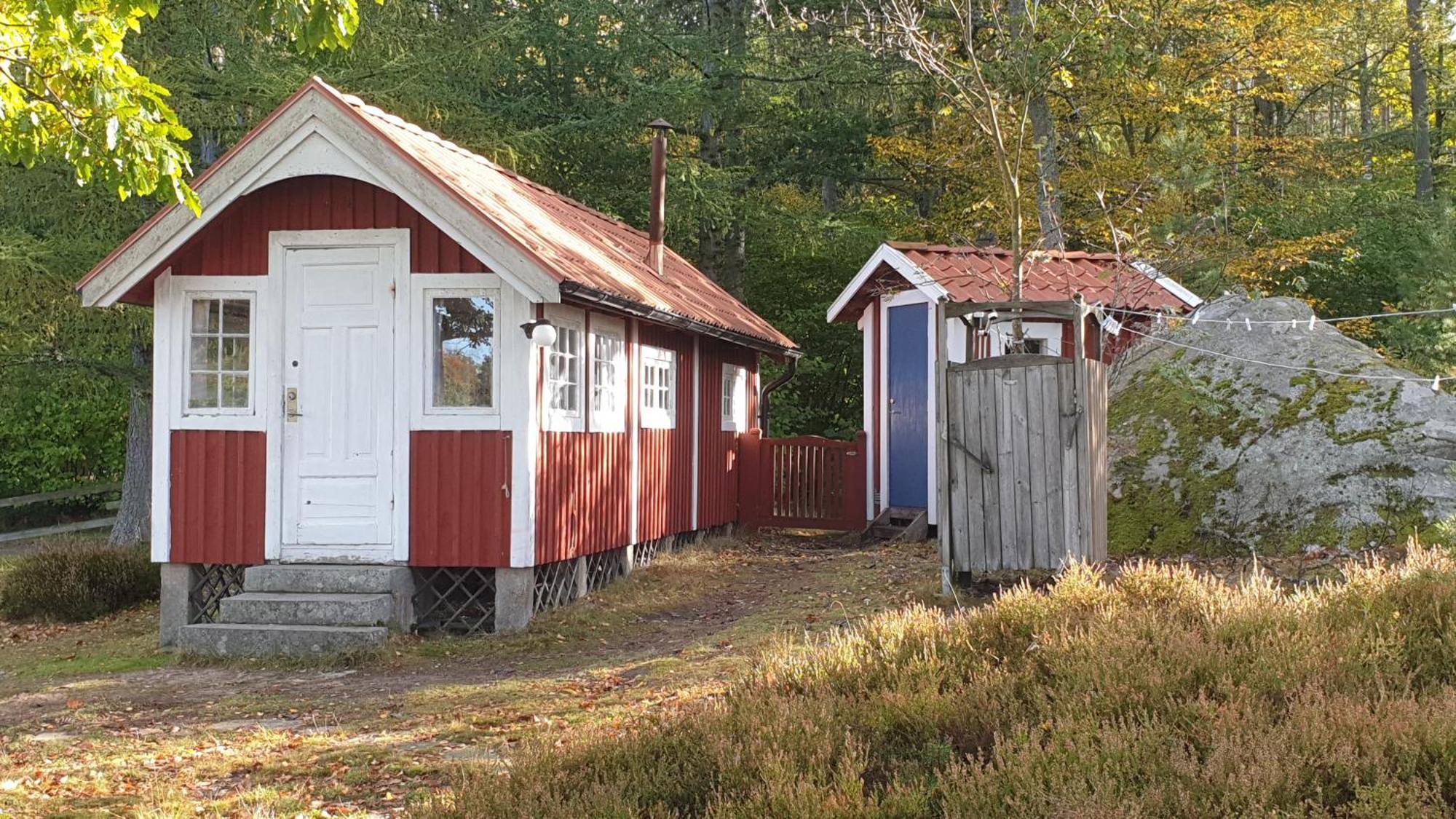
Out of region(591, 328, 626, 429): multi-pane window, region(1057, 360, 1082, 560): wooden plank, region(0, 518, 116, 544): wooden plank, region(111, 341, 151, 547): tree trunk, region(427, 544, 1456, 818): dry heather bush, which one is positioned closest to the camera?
region(427, 544, 1456, 818): dry heather bush

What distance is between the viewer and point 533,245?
367 inches

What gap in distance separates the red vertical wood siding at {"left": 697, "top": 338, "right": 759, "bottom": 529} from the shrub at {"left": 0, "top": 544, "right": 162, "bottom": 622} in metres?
5.95

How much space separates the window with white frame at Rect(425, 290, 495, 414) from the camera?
9.77 metres

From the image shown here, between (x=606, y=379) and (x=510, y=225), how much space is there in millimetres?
2362

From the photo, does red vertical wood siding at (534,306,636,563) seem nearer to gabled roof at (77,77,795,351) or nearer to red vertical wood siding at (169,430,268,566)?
gabled roof at (77,77,795,351)

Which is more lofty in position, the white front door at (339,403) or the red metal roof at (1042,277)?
the red metal roof at (1042,277)

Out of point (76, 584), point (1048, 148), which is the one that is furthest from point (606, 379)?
point (1048, 148)

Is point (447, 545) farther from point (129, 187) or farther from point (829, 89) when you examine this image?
point (829, 89)

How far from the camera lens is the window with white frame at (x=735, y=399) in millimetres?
16062

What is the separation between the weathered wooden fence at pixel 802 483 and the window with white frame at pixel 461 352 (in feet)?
23.1

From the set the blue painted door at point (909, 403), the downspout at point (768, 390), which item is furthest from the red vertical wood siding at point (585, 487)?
the downspout at point (768, 390)

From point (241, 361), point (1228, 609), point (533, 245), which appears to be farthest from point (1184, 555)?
Result: point (241, 361)

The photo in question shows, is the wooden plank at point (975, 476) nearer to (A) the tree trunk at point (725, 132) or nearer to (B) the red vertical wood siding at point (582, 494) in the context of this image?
(B) the red vertical wood siding at point (582, 494)

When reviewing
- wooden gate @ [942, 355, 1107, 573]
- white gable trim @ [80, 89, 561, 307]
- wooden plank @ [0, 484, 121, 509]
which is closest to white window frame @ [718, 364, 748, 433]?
white gable trim @ [80, 89, 561, 307]
